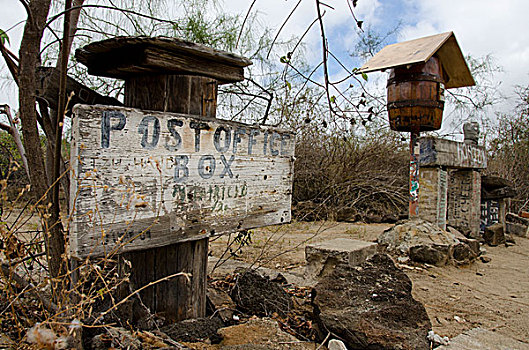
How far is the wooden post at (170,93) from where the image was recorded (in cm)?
193

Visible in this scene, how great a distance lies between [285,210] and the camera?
2.46 metres

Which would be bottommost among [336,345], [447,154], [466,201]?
[336,345]

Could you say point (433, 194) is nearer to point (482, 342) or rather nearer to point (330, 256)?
point (330, 256)

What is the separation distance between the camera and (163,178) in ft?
5.96

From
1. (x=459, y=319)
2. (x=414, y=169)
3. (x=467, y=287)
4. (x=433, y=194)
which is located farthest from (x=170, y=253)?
(x=433, y=194)

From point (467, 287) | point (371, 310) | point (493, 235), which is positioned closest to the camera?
point (371, 310)

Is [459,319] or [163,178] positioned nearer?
[163,178]

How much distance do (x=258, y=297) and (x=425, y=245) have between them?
3156 millimetres

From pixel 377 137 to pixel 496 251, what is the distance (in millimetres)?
3971

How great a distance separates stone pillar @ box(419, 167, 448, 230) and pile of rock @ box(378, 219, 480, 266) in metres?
0.34

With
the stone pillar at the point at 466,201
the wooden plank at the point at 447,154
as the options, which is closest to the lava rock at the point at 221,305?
the wooden plank at the point at 447,154

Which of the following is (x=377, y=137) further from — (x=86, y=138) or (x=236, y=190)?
(x=86, y=138)

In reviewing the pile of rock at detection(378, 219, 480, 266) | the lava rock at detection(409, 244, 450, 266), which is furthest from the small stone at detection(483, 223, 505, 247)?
the lava rock at detection(409, 244, 450, 266)

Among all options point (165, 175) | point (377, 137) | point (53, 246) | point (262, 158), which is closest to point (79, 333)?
point (53, 246)
